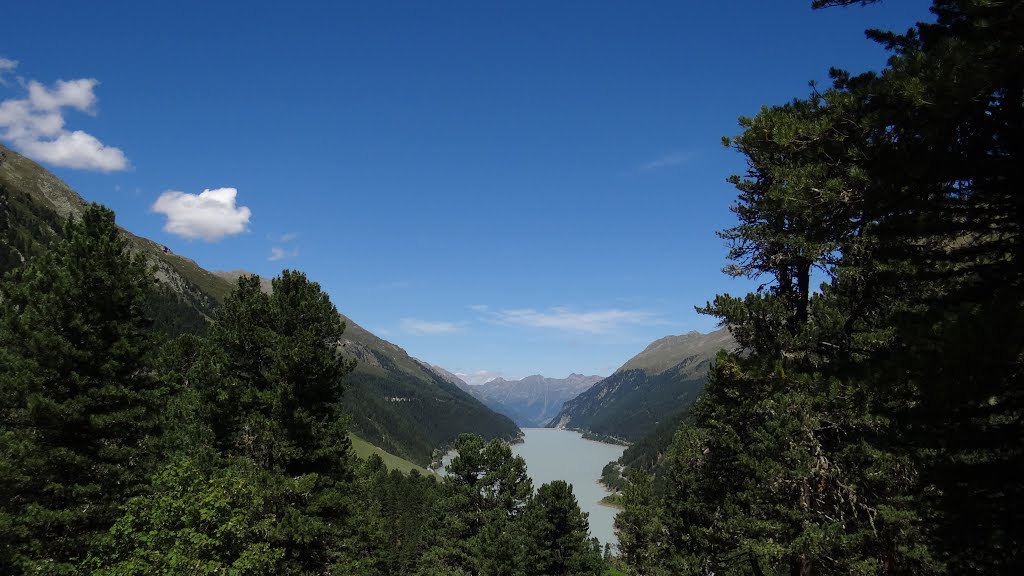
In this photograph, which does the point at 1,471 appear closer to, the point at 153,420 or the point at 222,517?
the point at 153,420

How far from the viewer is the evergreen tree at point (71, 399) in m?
16.6

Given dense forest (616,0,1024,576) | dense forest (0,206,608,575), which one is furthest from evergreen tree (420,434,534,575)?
dense forest (616,0,1024,576)

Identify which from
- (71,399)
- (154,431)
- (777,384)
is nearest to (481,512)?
(154,431)

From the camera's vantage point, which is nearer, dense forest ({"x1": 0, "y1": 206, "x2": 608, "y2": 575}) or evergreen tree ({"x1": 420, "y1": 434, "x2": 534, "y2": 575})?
dense forest ({"x1": 0, "y1": 206, "x2": 608, "y2": 575})

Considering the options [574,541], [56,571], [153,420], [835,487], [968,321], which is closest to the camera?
[968,321]

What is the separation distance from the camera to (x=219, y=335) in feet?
71.7

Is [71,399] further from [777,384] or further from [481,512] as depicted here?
[481,512]

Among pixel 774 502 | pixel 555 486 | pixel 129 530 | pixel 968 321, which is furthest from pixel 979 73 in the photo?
pixel 555 486

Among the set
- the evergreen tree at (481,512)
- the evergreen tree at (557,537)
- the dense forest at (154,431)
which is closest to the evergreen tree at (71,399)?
the dense forest at (154,431)

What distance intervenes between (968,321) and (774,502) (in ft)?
41.8

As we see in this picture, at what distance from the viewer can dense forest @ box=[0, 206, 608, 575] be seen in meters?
15.2

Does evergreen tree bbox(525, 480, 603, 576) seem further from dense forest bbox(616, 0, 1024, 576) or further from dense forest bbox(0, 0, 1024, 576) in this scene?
dense forest bbox(616, 0, 1024, 576)

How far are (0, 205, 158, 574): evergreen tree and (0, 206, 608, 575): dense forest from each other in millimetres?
57

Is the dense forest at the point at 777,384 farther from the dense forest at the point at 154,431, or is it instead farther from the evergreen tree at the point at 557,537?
the evergreen tree at the point at 557,537
